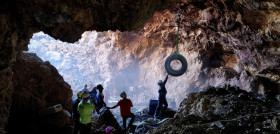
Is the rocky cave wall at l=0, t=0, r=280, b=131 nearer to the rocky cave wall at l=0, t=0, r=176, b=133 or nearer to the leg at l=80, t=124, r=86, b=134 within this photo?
the rocky cave wall at l=0, t=0, r=176, b=133

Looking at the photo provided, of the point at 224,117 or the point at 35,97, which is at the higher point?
the point at 35,97

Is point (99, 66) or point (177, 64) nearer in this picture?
point (177, 64)

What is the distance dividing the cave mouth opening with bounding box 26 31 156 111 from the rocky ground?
1573 cm

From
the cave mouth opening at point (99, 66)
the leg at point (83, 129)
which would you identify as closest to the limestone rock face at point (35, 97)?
the leg at point (83, 129)

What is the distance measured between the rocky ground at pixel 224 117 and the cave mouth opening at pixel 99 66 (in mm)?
15729

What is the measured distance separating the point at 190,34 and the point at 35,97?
9.48 metres

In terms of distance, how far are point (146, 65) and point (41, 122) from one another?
55.9 ft

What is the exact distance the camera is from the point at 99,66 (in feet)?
100

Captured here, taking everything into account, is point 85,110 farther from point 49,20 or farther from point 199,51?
point 199,51

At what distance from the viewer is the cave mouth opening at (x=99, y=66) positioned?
25312 mm

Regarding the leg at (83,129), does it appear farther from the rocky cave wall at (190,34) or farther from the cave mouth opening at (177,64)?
the cave mouth opening at (177,64)

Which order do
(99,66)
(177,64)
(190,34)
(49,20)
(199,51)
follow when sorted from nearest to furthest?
(49,20)
(190,34)
(199,51)
(177,64)
(99,66)

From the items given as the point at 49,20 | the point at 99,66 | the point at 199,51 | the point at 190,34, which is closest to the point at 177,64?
the point at 199,51

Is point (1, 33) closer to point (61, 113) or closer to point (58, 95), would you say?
point (61, 113)
